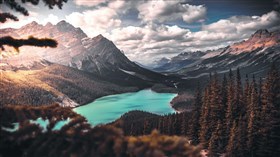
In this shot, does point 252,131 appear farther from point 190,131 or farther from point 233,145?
point 190,131

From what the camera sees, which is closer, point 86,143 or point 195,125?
point 86,143

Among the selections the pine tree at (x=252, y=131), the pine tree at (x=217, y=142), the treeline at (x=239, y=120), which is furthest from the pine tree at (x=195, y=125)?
the pine tree at (x=252, y=131)

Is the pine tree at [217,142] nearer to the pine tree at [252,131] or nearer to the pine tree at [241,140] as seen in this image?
the pine tree at [241,140]

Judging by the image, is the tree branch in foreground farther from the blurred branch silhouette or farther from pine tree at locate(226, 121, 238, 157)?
pine tree at locate(226, 121, 238, 157)

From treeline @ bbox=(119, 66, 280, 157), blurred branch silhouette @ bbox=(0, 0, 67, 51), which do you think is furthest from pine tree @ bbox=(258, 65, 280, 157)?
blurred branch silhouette @ bbox=(0, 0, 67, 51)

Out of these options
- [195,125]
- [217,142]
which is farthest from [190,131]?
[217,142]

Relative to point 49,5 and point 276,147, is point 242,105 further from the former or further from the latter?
point 49,5

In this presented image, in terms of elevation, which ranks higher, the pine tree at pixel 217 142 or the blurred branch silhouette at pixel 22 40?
the blurred branch silhouette at pixel 22 40

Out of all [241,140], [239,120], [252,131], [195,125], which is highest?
[239,120]
